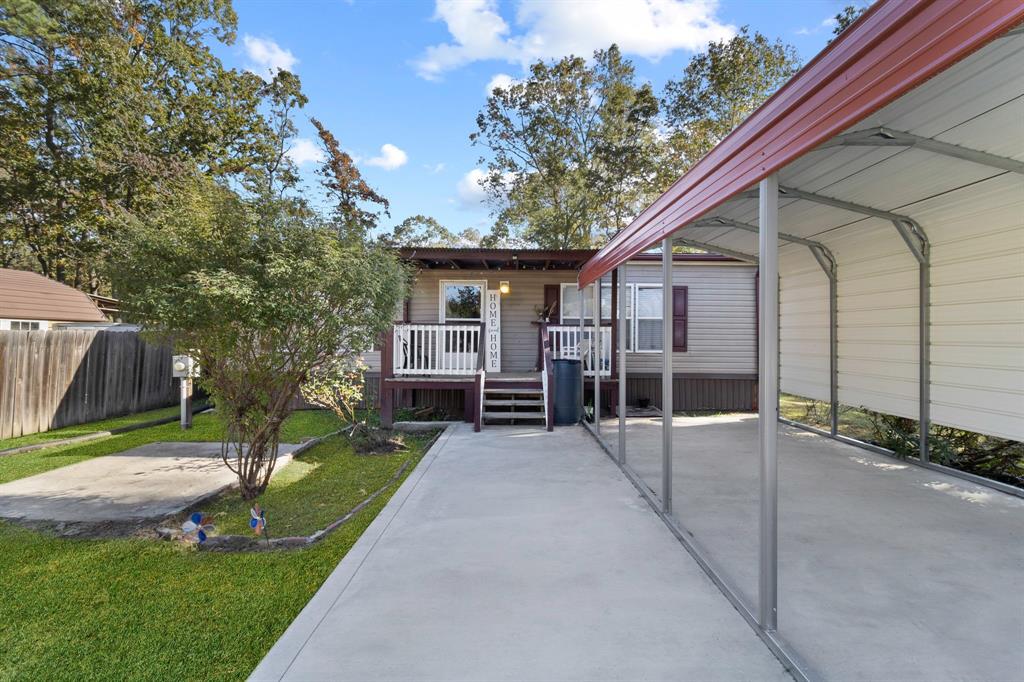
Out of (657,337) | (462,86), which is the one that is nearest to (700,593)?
(657,337)

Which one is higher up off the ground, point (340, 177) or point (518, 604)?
point (340, 177)

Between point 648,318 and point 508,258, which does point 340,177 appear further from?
point 648,318

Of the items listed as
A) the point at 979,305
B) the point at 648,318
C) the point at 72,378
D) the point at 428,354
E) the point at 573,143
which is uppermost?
the point at 573,143

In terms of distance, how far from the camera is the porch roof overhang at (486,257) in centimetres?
855

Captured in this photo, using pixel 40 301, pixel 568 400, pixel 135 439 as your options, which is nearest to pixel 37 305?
pixel 40 301

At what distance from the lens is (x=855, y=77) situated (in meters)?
1.96

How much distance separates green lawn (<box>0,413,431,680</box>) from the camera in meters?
2.32

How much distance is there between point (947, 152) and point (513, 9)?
18.3 meters

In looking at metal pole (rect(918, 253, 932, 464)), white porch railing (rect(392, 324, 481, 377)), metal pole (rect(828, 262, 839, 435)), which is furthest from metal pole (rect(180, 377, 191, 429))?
metal pole (rect(918, 253, 932, 464))

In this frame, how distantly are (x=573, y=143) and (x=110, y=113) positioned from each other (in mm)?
14262

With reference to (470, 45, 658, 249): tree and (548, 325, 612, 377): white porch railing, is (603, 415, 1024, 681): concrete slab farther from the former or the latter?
(470, 45, 658, 249): tree

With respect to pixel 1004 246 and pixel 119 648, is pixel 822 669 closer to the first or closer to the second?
pixel 119 648

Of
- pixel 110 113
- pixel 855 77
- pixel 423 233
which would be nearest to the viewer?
pixel 855 77

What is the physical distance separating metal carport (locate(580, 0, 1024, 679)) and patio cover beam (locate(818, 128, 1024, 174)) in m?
0.01
